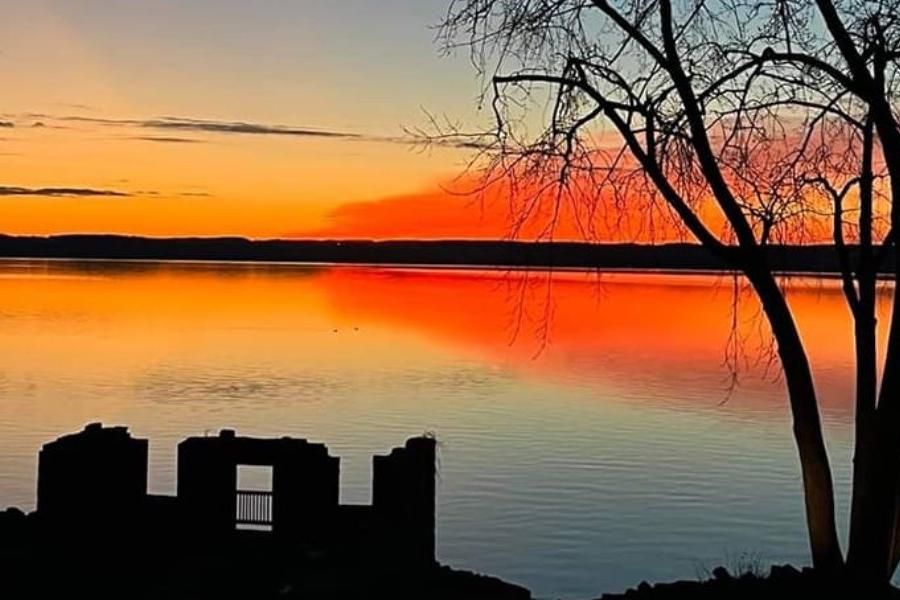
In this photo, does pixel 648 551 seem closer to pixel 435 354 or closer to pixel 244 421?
pixel 244 421

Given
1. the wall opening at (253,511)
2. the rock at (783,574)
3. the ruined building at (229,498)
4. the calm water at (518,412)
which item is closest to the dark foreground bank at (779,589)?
the rock at (783,574)

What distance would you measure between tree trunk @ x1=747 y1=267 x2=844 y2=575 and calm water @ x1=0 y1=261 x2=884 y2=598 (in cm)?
43

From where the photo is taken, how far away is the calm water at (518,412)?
23.5 m

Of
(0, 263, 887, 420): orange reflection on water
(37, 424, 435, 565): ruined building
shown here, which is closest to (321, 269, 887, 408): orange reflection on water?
(0, 263, 887, 420): orange reflection on water

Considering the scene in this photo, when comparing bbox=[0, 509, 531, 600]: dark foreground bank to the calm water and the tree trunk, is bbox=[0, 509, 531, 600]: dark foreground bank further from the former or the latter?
the tree trunk

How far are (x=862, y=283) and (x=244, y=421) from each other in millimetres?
28859

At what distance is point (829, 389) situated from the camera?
1646 inches

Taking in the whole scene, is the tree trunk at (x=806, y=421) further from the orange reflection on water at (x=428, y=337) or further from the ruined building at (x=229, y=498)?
the orange reflection on water at (x=428, y=337)

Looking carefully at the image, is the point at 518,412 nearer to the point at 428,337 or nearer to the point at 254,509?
the point at 254,509


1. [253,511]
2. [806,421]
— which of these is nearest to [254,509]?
[253,511]

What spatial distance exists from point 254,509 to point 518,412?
21447 millimetres

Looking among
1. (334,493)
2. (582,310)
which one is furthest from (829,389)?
(582,310)

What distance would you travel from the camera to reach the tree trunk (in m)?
9.66

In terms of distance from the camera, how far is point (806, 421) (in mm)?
9852
